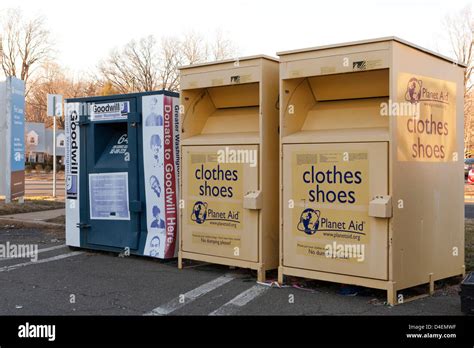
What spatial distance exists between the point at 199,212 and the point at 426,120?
2.79 m

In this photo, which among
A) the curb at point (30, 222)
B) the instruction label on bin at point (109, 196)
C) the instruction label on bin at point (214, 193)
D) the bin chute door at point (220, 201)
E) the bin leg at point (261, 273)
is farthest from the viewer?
the curb at point (30, 222)

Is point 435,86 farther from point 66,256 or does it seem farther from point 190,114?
point 66,256

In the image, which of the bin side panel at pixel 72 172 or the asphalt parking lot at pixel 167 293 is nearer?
the asphalt parking lot at pixel 167 293

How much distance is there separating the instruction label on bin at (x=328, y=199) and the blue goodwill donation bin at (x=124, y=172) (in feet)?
6.67

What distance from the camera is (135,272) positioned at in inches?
259

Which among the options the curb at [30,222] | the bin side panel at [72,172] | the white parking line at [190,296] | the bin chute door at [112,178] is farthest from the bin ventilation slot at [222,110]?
the curb at [30,222]

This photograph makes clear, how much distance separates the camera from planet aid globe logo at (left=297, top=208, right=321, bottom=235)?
5511mm

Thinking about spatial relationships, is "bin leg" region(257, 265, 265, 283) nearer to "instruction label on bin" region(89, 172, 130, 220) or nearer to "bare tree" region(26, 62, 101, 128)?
"instruction label on bin" region(89, 172, 130, 220)

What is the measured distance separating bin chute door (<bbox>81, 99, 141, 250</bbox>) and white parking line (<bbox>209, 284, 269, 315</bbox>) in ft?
7.41

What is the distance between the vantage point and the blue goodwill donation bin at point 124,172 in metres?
7.04

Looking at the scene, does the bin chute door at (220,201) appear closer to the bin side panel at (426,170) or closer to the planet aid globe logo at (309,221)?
the planet aid globe logo at (309,221)
